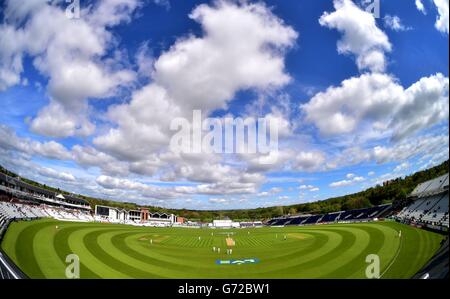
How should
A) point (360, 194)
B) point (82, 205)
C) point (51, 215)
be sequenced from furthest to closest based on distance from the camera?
point (82, 205) → point (51, 215) → point (360, 194)

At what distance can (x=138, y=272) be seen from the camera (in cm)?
1445

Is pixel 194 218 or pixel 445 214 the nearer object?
pixel 445 214

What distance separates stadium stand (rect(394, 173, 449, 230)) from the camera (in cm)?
737

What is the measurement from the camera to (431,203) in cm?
835

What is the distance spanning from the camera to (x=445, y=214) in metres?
7.51

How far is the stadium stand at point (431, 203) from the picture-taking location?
7.37 m

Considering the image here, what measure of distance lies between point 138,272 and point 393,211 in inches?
533

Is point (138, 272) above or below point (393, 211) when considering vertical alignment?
below

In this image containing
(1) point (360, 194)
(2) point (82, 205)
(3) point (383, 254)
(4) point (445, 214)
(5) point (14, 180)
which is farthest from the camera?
(2) point (82, 205)
